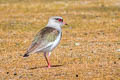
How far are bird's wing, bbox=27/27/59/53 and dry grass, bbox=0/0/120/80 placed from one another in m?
0.75

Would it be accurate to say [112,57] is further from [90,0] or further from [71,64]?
[90,0]

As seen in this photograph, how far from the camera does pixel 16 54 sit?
17719mm

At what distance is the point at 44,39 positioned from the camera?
14.2 meters

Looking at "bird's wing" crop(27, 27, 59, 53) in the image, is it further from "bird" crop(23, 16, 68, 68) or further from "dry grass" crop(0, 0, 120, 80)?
"dry grass" crop(0, 0, 120, 80)

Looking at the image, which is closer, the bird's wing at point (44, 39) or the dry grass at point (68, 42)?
the dry grass at point (68, 42)

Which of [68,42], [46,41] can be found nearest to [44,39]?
[46,41]

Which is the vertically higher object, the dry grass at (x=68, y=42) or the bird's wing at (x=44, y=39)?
the bird's wing at (x=44, y=39)

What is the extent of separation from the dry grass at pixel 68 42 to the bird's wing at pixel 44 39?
75 centimetres

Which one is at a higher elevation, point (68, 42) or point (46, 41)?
point (46, 41)

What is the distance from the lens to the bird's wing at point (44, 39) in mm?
13930

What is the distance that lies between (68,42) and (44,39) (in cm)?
664

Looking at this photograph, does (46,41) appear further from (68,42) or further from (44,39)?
(68,42)

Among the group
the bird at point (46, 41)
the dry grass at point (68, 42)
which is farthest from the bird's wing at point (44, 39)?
the dry grass at point (68, 42)

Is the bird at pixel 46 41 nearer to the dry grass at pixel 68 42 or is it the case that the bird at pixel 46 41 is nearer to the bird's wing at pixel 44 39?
the bird's wing at pixel 44 39
